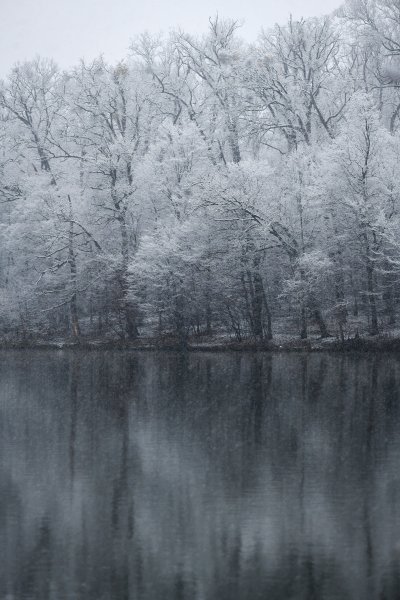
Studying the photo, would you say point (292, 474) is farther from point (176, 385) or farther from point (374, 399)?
point (176, 385)

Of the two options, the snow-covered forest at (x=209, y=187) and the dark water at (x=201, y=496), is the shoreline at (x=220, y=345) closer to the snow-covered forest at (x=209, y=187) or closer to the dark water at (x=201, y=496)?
the snow-covered forest at (x=209, y=187)

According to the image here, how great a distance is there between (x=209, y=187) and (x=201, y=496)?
32229mm

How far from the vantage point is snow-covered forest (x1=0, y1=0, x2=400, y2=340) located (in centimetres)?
4012

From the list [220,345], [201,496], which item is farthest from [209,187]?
[201,496]

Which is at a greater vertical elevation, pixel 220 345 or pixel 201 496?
pixel 220 345

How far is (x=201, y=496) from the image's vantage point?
1062cm

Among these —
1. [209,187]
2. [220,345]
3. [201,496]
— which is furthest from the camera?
[220,345]

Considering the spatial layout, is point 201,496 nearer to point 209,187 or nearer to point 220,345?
point 220,345

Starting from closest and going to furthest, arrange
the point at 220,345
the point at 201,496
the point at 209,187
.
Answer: the point at 201,496 < the point at 209,187 < the point at 220,345

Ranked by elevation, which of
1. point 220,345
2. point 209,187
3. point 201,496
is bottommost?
point 201,496

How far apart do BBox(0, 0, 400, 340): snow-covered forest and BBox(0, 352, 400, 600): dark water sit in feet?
64.3

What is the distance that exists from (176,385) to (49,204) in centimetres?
2515

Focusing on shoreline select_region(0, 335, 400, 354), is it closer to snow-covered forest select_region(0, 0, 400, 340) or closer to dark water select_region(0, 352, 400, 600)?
snow-covered forest select_region(0, 0, 400, 340)

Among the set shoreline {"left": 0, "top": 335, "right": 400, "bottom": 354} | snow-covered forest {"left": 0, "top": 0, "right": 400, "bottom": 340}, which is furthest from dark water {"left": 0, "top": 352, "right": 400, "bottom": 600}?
snow-covered forest {"left": 0, "top": 0, "right": 400, "bottom": 340}
